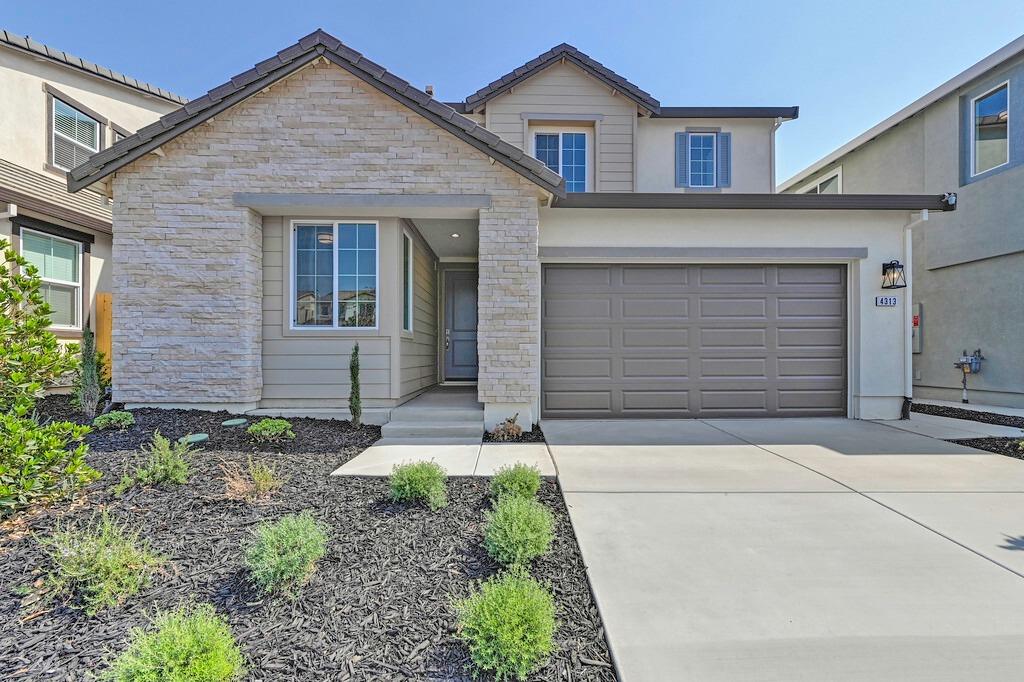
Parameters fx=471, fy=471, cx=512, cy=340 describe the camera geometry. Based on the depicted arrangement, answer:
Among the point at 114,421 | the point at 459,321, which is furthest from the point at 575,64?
the point at 114,421

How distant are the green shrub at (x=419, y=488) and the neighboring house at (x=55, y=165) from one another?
29.3ft

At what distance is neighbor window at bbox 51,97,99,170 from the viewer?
941 cm

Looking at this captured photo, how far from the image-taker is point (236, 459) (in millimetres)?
4477

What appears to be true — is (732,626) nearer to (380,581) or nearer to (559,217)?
(380,581)

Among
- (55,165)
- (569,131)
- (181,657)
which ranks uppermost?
(569,131)

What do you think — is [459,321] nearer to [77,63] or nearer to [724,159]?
[724,159]

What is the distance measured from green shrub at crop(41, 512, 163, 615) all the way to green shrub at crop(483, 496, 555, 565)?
1820mm

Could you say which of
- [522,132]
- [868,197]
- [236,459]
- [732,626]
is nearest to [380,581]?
[732,626]

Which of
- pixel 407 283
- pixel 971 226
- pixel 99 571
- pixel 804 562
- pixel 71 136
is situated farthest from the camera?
pixel 71 136

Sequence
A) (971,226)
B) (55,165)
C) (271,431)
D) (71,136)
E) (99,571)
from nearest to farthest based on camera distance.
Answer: (99,571) < (271,431) < (971,226) < (55,165) < (71,136)

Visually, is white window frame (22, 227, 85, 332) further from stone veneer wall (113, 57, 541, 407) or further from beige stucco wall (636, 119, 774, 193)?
beige stucco wall (636, 119, 774, 193)

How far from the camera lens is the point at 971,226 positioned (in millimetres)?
9148

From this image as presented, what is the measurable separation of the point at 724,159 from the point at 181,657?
39.4 ft

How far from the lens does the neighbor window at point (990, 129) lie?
8734mm
